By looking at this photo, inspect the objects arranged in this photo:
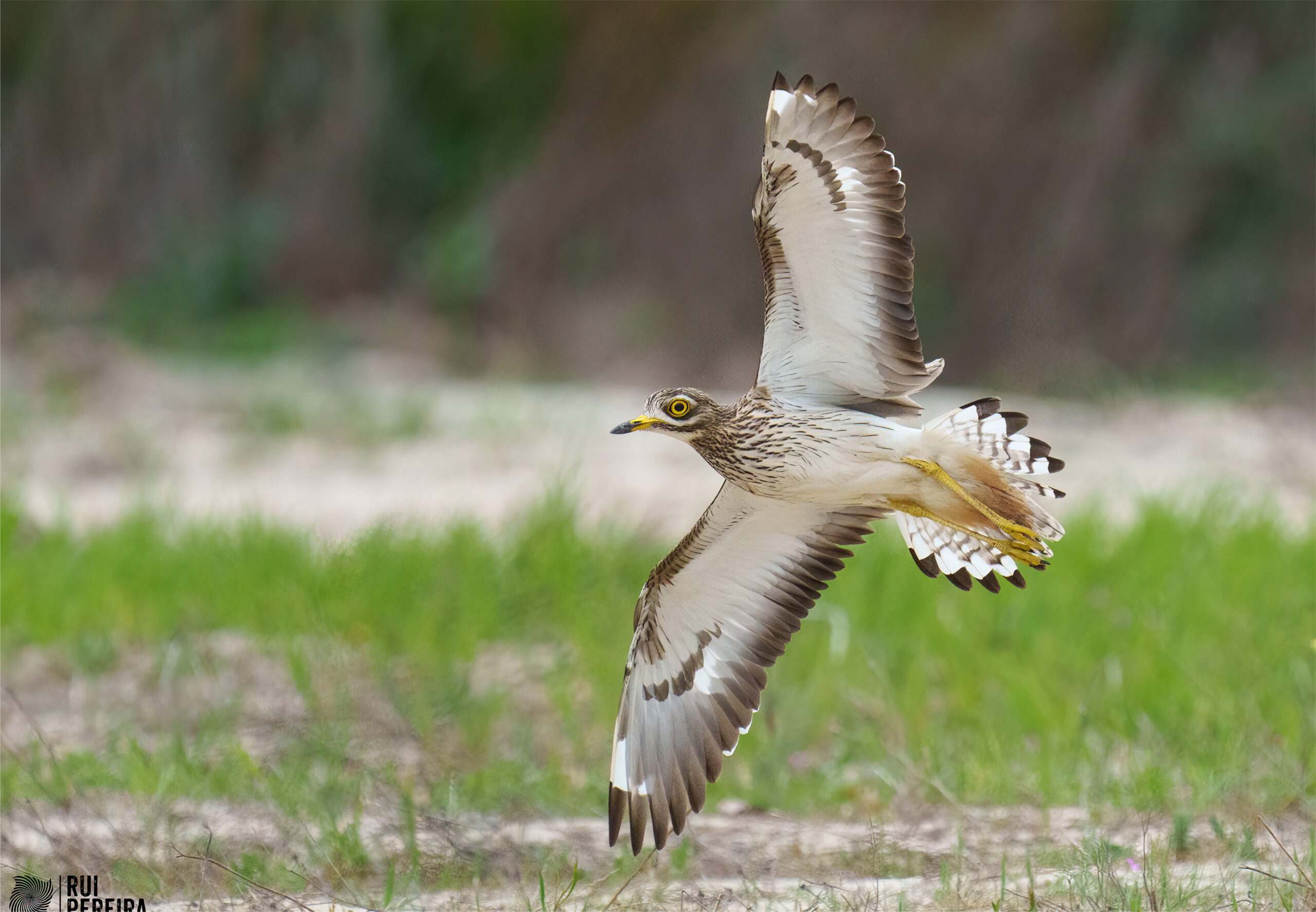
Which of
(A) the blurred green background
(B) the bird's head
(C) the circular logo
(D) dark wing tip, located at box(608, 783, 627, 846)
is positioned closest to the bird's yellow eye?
(B) the bird's head

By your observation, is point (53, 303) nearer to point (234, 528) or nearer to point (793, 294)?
point (234, 528)

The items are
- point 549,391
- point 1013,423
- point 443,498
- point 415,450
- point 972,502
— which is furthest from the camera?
point 549,391

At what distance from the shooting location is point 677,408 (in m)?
3.05

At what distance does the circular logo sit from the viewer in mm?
3104

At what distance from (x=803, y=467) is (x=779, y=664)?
82.3 inches

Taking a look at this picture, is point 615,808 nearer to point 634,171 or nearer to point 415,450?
point 415,450

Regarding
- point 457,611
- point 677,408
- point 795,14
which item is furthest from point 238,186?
point 677,408

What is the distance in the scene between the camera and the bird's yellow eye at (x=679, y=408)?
3043 millimetres

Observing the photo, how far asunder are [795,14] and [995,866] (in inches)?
483

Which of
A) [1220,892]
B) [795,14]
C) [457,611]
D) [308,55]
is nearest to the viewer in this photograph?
[1220,892]

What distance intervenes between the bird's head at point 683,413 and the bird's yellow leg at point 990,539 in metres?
0.45

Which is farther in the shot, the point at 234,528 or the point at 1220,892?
the point at 234,528

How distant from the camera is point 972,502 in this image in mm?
2945

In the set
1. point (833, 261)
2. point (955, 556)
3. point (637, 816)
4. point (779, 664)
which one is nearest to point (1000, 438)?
point (955, 556)
